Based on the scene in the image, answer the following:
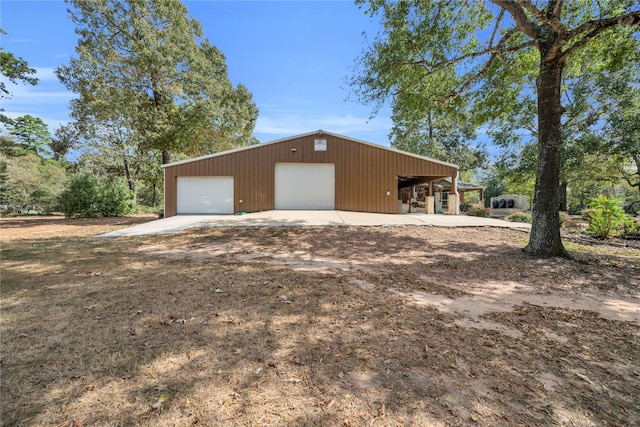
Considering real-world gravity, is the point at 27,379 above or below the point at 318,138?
below

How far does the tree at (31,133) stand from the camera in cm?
3328

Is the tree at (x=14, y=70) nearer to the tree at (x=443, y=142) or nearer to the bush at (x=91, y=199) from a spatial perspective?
the bush at (x=91, y=199)

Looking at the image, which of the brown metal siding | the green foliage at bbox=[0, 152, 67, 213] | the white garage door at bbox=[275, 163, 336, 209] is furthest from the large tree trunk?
the green foliage at bbox=[0, 152, 67, 213]

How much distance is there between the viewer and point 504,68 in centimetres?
847

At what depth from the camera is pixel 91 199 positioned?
49.4 ft

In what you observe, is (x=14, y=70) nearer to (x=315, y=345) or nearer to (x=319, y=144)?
(x=319, y=144)

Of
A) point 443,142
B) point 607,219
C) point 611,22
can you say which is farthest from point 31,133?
point 607,219

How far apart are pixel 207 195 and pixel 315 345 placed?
12514mm

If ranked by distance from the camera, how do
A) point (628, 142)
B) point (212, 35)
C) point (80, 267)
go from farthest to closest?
point (212, 35)
point (628, 142)
point (80, 267)

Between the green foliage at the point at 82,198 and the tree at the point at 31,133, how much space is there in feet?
89.2

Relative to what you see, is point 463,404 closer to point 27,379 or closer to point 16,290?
point 27,379

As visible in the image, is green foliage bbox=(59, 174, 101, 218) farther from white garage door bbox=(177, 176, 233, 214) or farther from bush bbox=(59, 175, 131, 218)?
white garage door bbox=(177, 176, 233, 214)

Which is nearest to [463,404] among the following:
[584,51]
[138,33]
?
[584,51]

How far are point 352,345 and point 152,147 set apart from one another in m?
16.3
